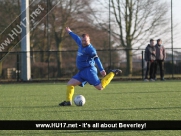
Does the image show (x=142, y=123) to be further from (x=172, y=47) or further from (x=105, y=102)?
(x=172, y=47)

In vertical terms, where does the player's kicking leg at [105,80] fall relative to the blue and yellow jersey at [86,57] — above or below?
below

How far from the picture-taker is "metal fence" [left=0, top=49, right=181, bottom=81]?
25.9 meters

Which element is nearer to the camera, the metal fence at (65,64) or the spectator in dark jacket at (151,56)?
the spectator in dark jacket at (151,56)

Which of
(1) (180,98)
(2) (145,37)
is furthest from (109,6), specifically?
(1) (180,98)

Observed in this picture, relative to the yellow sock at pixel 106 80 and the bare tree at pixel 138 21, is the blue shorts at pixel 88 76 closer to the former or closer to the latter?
the yellow sock at pixel 106 80

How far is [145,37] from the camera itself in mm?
31219

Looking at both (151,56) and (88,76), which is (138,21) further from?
(88,76)

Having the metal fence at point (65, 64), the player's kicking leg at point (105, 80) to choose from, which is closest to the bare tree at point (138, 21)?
the metal fence at point (65, 64)

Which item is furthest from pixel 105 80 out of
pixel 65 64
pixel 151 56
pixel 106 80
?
pixel 65 64

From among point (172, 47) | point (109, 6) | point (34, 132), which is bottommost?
point (34, 132)

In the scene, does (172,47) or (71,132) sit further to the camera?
(172,47)

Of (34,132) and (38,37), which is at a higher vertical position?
(38,37)

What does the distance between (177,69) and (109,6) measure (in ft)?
19.3

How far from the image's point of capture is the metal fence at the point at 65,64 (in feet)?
84.9
